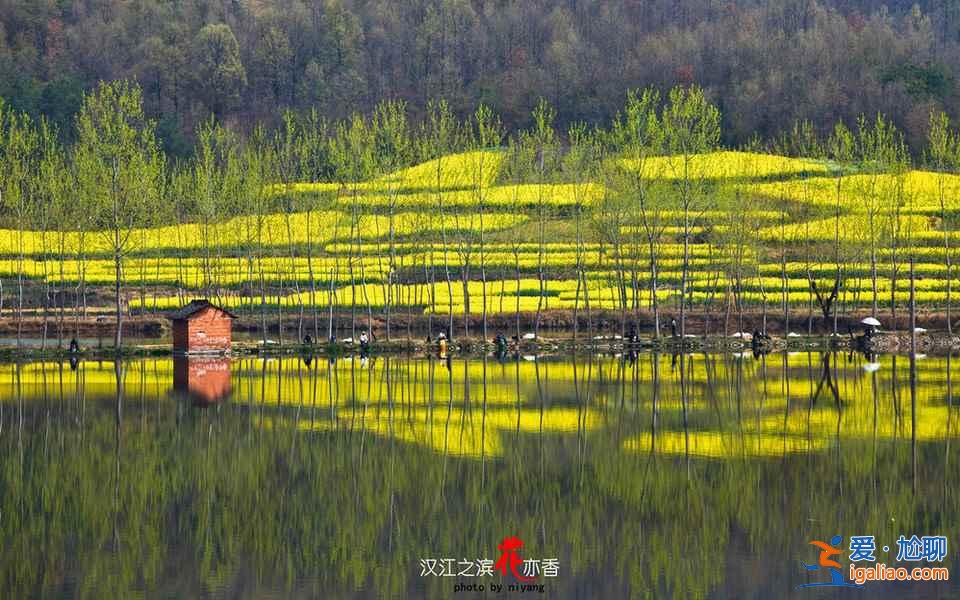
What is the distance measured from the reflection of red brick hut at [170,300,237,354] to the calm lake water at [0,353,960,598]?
11796mm

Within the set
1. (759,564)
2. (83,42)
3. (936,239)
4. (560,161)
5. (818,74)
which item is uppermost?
(83,42)

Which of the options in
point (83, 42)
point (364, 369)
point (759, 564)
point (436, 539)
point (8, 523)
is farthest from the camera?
point (83, 42)

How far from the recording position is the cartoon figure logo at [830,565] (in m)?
16.0

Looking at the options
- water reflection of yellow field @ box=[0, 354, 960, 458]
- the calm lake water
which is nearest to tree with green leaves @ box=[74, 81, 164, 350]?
water reflection of yellow field @ box=[0, 354, 960, 458]

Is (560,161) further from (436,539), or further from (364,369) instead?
(436,539)

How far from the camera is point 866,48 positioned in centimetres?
12850

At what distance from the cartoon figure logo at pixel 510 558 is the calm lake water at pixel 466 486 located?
0.15 metres

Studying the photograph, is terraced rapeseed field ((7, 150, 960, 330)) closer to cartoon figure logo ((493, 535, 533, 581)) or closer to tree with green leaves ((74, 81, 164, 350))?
A: tree with green leaves ((74, 81, 164, 350))

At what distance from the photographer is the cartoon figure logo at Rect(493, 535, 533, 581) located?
16.6 meters

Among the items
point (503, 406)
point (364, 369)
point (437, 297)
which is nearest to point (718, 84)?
point (437, 297)

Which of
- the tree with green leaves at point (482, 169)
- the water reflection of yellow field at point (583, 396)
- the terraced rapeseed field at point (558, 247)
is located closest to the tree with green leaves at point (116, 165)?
the terraced rapeseed field at point (558, 247)

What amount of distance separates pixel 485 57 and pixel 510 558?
145 meters

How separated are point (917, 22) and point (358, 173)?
408 ft

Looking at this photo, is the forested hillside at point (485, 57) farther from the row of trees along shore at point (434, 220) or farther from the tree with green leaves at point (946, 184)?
the row of trees along shore at point (434, 220)
